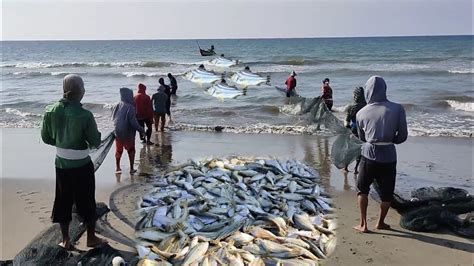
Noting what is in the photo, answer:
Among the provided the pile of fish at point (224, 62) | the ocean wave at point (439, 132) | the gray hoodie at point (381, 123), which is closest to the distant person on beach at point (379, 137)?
the gray hoodie at point (381, 123)

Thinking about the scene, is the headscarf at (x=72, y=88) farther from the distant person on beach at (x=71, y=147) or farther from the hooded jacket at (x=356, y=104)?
the hooded jacket at (x=356, y=104)

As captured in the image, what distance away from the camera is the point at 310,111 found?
11727 millimetres

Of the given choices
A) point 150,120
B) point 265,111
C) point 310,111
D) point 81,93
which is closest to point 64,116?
point 81,93

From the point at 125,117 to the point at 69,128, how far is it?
149 inches

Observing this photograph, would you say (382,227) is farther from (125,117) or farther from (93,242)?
(125,117)

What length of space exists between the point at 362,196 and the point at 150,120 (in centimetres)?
711

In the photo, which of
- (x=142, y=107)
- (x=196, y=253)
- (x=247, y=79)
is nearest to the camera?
(x=196, y=253)

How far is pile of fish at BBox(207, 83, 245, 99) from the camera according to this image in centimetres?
1106

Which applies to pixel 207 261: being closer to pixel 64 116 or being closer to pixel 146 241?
A: pixel 146 241

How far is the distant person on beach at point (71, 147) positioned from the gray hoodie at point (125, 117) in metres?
3.55

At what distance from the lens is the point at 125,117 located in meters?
8.66

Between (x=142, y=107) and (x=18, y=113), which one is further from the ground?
(x=142, y=107)

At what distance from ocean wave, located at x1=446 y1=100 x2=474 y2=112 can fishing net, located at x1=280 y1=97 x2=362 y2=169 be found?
A: 9.86 meters

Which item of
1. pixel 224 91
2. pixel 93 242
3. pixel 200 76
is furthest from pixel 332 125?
pixel 93 242
